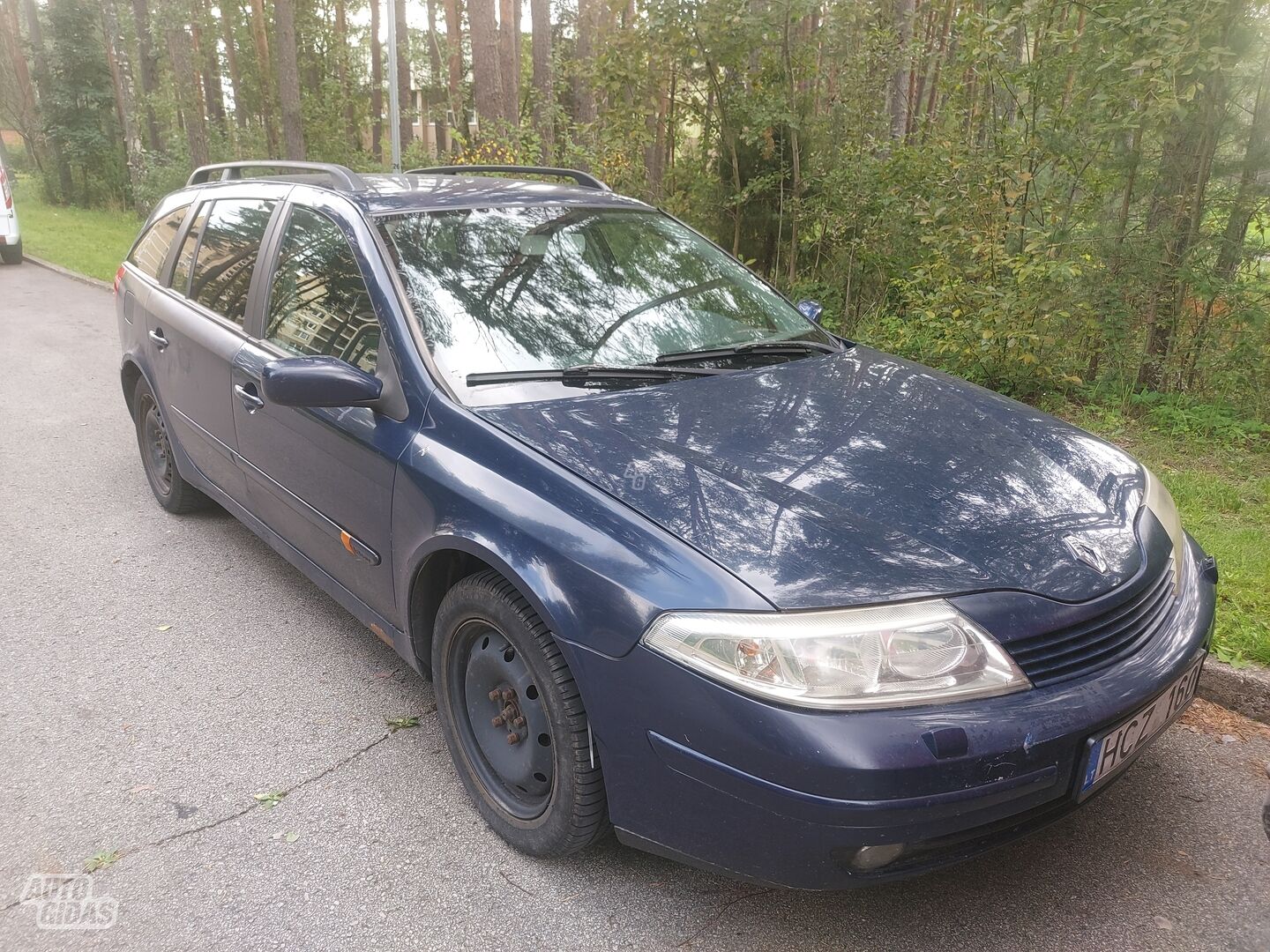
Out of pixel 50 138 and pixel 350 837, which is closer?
pixel 350 837

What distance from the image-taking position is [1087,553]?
7.39 feet

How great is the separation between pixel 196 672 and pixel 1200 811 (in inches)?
130

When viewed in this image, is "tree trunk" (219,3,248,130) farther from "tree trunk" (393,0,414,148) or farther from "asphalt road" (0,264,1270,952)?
"asphalt road" (0,264,1270,952)

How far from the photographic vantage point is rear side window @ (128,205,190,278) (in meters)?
4.63

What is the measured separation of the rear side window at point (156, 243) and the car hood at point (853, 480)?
2891 millimetres

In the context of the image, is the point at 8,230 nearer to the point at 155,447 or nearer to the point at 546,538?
the point at 155,447

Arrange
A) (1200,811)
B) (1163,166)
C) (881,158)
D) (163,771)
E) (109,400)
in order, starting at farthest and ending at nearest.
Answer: (881,158) < (109,400) < (1163,166) < (163,771) < (1200,811)

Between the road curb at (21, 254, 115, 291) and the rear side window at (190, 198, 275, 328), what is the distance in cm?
982

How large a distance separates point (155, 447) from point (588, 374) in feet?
10.3

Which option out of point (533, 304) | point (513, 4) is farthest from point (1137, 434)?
point (513, 4)

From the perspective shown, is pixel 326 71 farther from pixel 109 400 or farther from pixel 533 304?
pixel 533 304

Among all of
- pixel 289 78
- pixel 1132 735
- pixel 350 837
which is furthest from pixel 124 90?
pixel 1132 735

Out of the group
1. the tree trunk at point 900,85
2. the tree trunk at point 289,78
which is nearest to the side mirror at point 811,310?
the tree trunk at point 900,85

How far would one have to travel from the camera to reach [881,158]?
8539 mm
